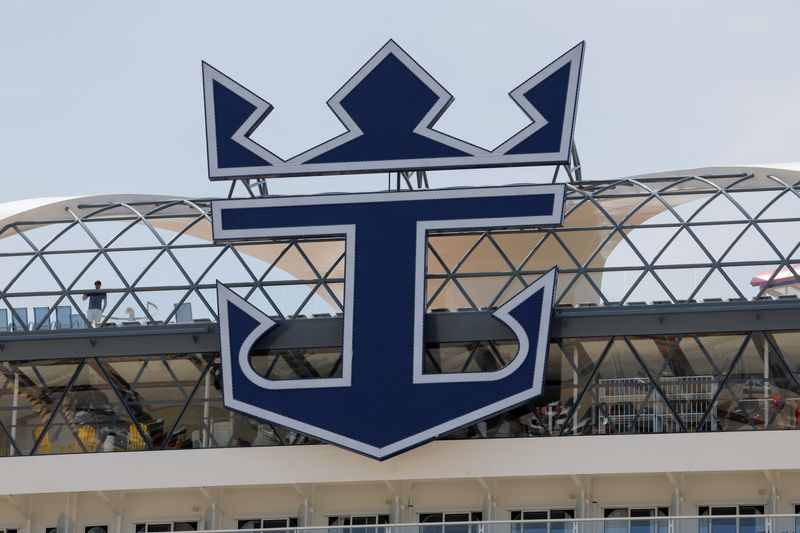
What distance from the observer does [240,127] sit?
133 ft

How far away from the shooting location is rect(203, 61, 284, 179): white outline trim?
40156 mm

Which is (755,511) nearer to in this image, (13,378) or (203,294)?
(203,294)

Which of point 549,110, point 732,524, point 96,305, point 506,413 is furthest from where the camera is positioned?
point 96,305

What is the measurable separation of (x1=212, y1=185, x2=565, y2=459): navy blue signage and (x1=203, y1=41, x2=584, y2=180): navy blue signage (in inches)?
31.4

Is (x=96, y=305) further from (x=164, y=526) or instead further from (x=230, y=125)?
(x=230, y=125)

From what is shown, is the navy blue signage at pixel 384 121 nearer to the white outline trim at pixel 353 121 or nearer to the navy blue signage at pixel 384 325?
the white outline trim at pixel 353 121

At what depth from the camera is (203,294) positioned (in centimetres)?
4272

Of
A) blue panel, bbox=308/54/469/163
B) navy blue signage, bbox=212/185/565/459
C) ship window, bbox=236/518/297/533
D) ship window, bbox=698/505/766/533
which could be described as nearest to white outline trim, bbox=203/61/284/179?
navy blue signage, bbox=212/185/565/459

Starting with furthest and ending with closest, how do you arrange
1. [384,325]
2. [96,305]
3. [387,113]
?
1. [96,305]
2. [387,113]
3. [384,325]

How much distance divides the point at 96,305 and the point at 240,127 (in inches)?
253

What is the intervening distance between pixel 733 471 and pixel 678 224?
694cm

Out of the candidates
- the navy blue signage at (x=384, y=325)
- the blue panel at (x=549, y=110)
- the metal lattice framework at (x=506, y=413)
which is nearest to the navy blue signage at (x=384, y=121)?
the blue panel at (x=549, y=110)

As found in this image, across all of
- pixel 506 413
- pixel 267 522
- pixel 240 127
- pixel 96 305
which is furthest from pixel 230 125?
pixel 267 522

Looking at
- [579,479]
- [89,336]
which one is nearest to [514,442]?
[579,479]
